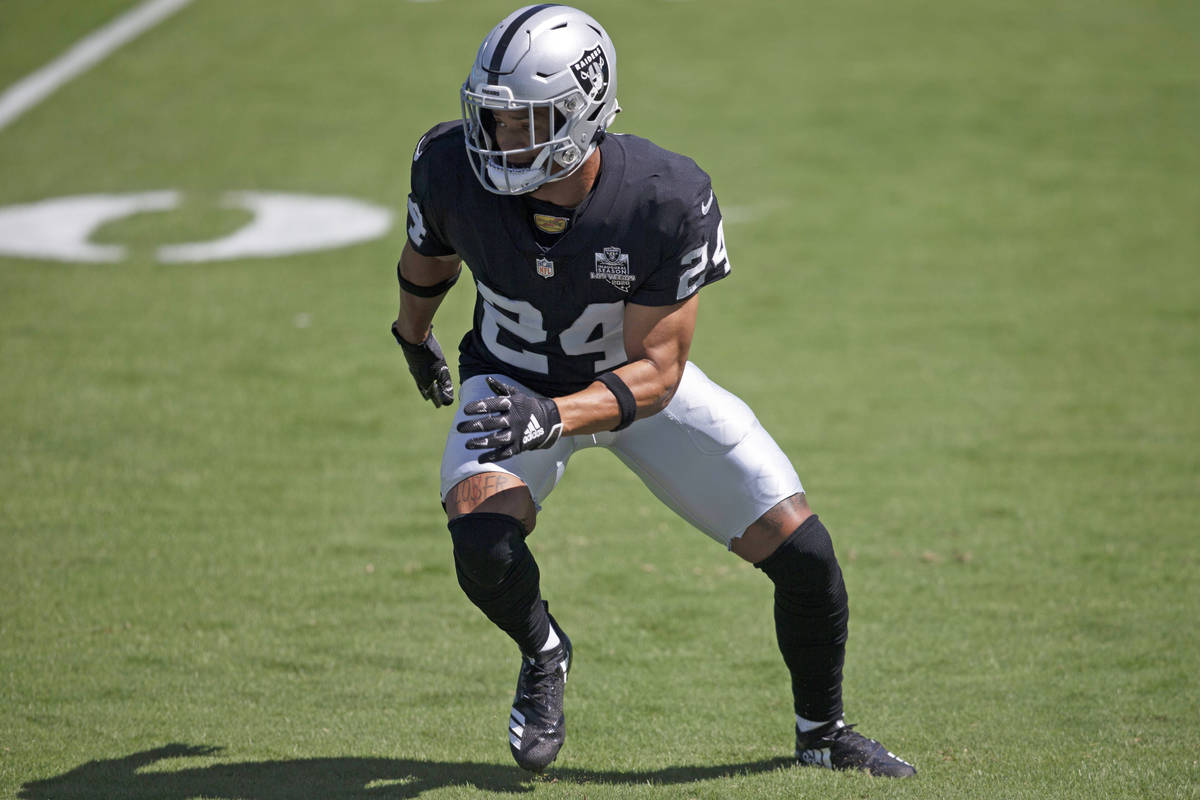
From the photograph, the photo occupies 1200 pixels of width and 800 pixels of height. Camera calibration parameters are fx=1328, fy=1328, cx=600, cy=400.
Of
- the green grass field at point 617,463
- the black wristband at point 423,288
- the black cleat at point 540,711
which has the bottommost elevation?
the green grass field at point 617,463

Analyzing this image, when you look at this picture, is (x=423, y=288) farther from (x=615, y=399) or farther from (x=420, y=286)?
(x=615, y=399)

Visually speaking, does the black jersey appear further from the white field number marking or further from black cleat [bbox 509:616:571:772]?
the white field number marking

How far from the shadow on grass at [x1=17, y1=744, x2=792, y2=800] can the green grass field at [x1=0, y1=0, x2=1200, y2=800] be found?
2 centimetres

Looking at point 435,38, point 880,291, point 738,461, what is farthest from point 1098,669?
point 435,38

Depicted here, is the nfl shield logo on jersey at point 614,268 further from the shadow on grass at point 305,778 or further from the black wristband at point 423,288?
the shadow on grass at point 305,778

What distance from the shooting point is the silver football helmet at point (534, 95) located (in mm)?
3861

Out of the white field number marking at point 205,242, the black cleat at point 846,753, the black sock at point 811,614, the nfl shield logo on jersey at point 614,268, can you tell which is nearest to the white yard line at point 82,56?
the white field number marking at point 205,242

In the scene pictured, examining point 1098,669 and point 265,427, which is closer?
point 1098,669

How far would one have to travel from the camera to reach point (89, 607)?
18.6 ft

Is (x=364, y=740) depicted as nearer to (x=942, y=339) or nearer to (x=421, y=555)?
(x=421, y=555)

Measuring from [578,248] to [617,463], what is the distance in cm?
404

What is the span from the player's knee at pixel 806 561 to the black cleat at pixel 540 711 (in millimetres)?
749

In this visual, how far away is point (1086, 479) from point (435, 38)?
33.5ft

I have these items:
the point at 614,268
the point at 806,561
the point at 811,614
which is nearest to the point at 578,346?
the point at 614,268
